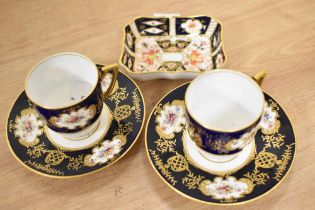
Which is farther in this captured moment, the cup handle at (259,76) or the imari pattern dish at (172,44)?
the imari pattern dish at (172,44)

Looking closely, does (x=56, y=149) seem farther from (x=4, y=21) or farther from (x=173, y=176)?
(x=4, y=21)

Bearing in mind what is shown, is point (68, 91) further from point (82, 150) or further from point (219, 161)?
point (219, 161)

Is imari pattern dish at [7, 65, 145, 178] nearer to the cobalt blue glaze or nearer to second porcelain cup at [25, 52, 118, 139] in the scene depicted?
second porcelain cup at [25, 52, 118, 139]

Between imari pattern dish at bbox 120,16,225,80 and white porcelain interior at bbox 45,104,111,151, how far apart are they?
18cm

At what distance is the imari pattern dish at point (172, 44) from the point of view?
2.71 feet

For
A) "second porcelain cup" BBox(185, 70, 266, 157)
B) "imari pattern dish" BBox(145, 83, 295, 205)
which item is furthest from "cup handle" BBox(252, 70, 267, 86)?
"imari pattern dish" BBox(145, 83, 295, 205)

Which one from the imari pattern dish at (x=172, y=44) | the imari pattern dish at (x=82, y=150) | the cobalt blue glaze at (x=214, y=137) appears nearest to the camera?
the cobalt blue glaze at (x=214, y=137)

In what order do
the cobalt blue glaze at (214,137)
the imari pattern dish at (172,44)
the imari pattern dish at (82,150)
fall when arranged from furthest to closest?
the imari pattern dish at (172,44)
the imari pattern dish at (82,150)
the cobalt blue glaze at (214,137)

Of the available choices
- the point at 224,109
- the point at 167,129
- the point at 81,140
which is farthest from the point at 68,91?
the point at 224,109

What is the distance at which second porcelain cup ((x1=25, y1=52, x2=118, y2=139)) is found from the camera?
1.90ft

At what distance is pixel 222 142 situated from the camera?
54 centimetres

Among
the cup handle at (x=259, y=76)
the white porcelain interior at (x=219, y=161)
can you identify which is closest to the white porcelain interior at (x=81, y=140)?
the white porcelain interior at (x=219, y=161)

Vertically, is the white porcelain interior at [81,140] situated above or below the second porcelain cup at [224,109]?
below

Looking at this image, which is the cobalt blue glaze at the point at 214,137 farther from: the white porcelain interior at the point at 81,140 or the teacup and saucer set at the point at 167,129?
the white porcelain interior at the point at 81,140
